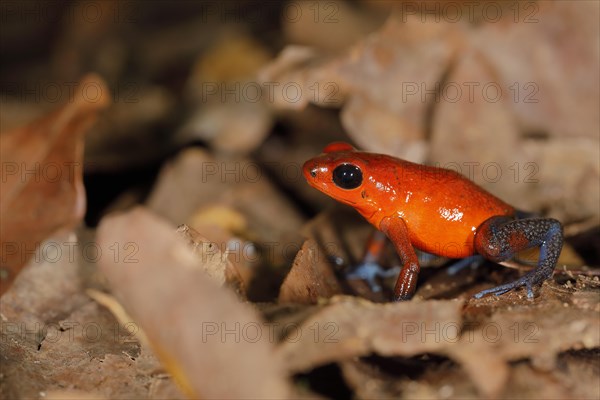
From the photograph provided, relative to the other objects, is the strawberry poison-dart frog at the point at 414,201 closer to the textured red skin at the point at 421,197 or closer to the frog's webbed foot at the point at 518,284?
the textured red skin at the point at 421,197

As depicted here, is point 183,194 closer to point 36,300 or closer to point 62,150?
point 62,150

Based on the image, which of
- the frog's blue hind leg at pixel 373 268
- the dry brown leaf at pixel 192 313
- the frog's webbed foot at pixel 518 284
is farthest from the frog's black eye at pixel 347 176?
the dry brown leaf at pixel 192 313

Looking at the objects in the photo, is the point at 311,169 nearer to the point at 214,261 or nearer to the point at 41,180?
the point at 214,261

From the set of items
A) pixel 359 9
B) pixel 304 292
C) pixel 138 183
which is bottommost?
pixel 138 183

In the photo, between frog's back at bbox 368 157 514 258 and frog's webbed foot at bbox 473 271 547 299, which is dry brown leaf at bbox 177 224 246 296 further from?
frog's back at bbox 368 157 514 258

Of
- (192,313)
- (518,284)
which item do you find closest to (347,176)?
(518,284)

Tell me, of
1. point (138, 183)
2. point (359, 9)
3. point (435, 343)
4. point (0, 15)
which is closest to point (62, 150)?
point (138, 183)

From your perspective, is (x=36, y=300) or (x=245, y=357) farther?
(x=36, y=300)
